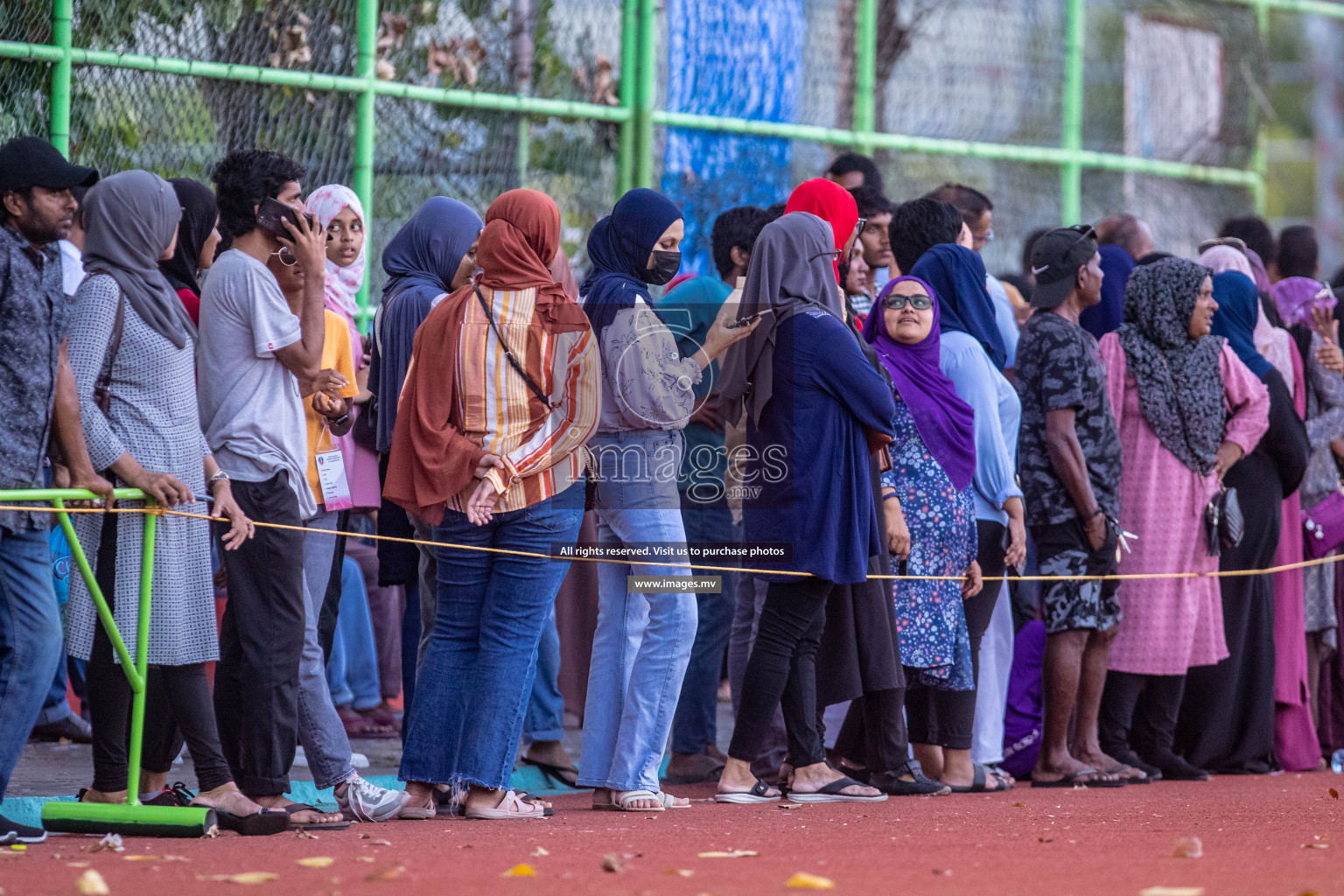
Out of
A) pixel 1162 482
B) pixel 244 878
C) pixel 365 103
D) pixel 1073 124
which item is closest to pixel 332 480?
pixel 244 878

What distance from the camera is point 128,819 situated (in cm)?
481

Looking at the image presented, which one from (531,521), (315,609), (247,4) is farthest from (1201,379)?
(247,4)

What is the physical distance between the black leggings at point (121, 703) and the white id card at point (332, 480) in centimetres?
76

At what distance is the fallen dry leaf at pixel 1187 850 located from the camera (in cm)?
471

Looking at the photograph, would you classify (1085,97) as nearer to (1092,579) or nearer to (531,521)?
(1092,579)

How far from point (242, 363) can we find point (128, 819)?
1336 millimetres

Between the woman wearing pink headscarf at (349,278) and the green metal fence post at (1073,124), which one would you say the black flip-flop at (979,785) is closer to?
the woman wearing pink headscarf at (349,278)

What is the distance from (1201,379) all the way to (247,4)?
4.33m

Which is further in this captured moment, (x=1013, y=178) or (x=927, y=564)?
(x=1013, y=178)

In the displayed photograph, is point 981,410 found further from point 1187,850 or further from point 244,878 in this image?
point 244,878

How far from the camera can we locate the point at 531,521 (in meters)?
5.44

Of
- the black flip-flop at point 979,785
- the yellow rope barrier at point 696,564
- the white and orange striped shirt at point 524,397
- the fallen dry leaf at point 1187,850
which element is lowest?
the black flip-flop at point 979,785

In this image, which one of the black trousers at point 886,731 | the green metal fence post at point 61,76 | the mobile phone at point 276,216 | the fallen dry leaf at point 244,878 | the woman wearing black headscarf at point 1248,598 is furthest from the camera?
the woman wearing black headscarf at point 1248,598

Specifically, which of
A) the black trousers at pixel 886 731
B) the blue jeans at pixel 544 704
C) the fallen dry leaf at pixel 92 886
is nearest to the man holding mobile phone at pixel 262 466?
the fallen dry leaf at pixel 92 886
